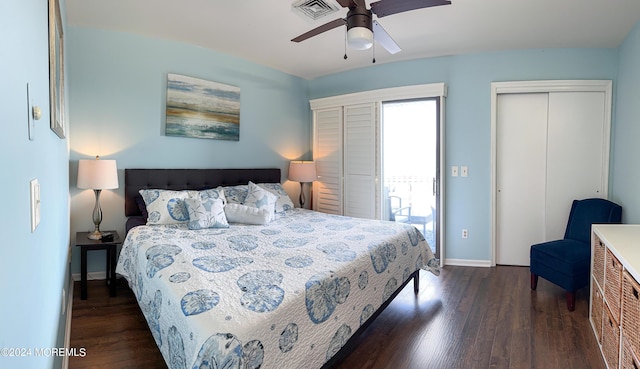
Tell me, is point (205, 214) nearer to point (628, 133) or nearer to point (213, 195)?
point (213, 195)

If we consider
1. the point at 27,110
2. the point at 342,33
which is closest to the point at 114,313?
the point at 27,110

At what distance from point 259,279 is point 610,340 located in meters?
2.06

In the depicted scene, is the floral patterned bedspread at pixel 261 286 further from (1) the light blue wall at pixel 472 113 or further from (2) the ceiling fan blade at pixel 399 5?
(2) the ceiling fan blade at pixel 399 5

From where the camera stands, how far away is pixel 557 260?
9.55ft

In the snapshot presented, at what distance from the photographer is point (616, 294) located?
188 cm

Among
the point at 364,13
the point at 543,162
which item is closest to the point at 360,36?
the point at 364,13

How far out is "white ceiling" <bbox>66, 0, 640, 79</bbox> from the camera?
271cm

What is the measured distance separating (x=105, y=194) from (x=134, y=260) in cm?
122

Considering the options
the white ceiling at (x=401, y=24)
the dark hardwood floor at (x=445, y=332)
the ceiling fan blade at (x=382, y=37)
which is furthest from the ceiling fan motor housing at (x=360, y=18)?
the dark hardwood floor at (x=445, y=332)

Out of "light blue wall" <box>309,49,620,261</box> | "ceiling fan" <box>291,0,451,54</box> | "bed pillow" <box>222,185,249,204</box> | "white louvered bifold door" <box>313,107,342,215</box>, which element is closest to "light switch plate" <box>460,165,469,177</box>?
"light blue wall" <box>309,49,620,261</box>

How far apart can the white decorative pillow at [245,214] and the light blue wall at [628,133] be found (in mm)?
3150

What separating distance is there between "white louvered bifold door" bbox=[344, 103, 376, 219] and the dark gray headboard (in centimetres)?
108

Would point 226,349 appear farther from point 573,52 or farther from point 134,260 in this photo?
point 573,52

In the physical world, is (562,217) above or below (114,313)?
above
